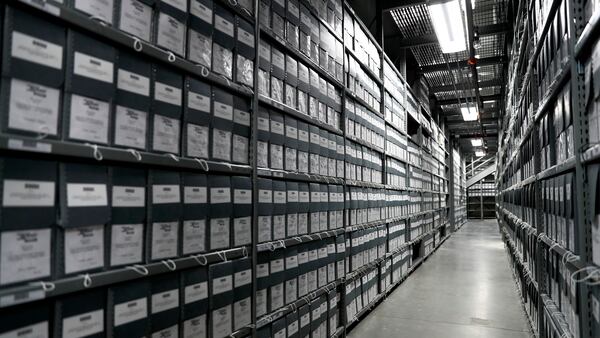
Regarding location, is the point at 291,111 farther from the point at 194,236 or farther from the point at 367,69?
the point at 367,69

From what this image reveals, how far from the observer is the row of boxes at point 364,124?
12.5 feet

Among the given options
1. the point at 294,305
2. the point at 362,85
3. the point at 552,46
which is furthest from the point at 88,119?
the point at 362,85

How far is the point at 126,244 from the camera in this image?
1487mm

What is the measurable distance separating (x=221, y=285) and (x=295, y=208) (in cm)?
88

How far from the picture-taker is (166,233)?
5.46 feet

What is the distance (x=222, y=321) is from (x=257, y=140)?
0.99 m

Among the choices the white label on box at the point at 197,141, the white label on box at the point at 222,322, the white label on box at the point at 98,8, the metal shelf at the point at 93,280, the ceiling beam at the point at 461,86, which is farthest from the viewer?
the ceiling beam at the point at 461,86

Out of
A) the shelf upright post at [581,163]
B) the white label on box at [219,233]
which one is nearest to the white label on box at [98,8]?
the white label on box at [219,233]

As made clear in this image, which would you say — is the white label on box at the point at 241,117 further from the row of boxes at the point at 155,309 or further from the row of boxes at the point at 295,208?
the row of boxes at the point at 155,309

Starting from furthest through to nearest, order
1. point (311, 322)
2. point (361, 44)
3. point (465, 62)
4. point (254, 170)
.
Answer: point (465, 62) < point (361, 44) < point (311, 322) < point (254, 170)

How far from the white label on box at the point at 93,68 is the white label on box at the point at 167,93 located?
0.72ft

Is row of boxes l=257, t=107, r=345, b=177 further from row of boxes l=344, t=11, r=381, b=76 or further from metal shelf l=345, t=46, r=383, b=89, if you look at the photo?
row of boxes l=344, t=11, r=381, b=76

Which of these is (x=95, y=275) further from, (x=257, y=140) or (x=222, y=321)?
(x=257, y=140)

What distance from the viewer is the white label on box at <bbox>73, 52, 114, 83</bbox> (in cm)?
131
